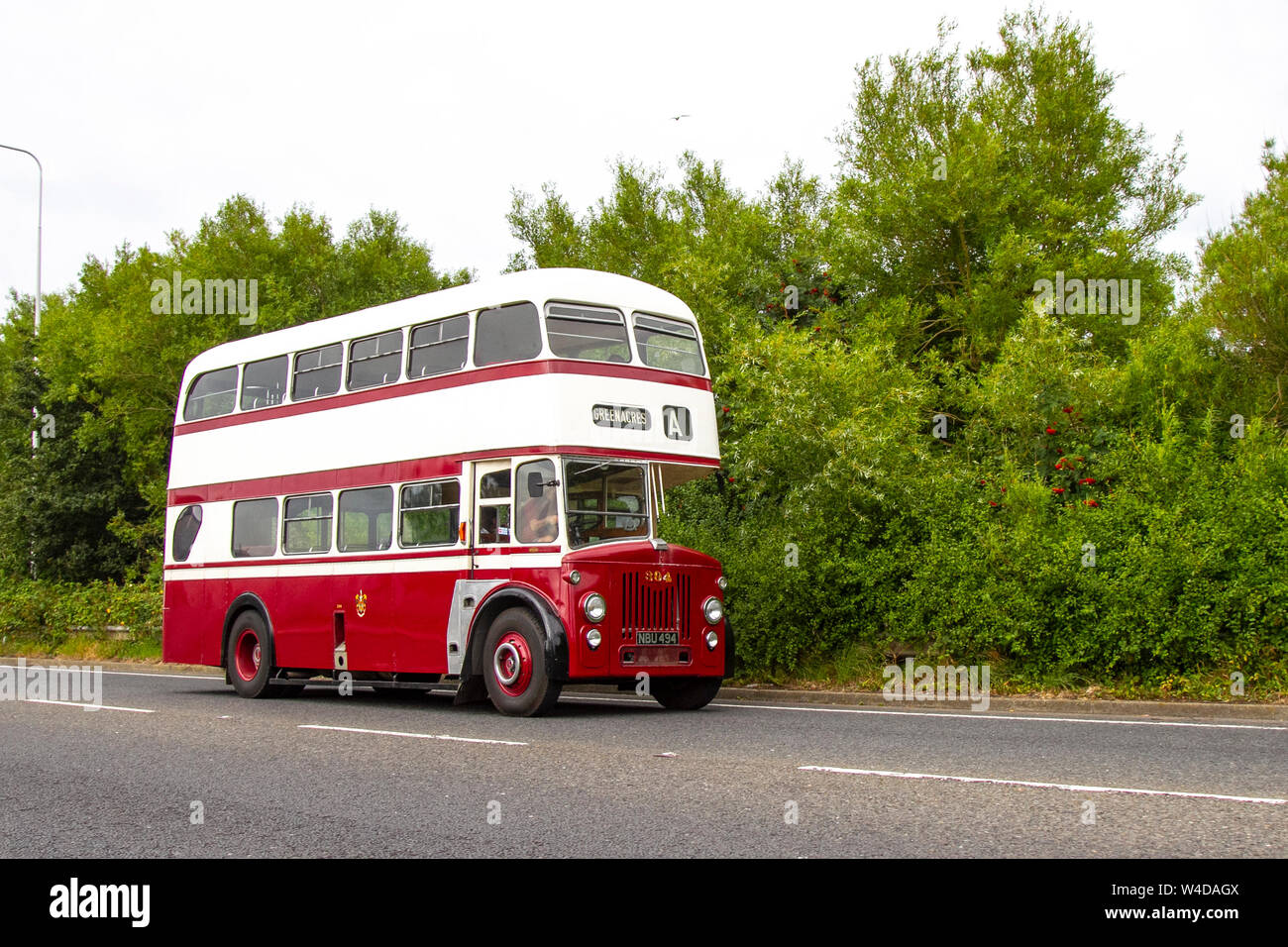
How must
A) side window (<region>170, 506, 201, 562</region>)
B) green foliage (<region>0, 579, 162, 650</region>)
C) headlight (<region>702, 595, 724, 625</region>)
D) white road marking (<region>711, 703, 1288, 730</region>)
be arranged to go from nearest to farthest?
1. white road marking (<region>711, 703, 1288, 730</region>)
2. headlight (<region>702, 595, 724, 625</region>)
3. side window (<region>170, 506, 201, 562</region>)
4. green foliage (<region>0, 579, 162, 650</region>)

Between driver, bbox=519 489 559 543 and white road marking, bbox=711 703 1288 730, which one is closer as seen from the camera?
white road marking, bbox=711 703 1288 730

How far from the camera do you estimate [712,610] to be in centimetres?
1323

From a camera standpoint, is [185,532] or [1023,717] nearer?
[1023,717]

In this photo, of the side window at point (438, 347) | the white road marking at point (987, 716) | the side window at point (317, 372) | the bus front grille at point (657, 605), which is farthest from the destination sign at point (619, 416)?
the side window at point (317, 372)

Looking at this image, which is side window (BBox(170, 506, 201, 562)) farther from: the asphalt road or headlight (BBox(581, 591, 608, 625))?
headlight (BBox(581, 591, 608, 625))

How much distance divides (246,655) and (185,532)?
216 centimetres

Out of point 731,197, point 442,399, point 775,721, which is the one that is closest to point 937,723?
point 775,721

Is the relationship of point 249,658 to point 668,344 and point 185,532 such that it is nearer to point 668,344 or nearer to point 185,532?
point 185,532

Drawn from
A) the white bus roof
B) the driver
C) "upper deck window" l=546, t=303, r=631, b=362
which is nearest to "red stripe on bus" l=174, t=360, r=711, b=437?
"upper deck window" l=546, t=303, r=631, b=362

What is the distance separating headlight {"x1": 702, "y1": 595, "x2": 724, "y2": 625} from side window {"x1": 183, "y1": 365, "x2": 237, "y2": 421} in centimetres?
727

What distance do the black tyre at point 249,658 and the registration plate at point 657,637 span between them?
5.83 meters

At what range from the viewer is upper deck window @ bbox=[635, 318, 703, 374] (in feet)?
44.3

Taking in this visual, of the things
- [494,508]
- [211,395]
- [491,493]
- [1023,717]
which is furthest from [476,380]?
[1023,717]

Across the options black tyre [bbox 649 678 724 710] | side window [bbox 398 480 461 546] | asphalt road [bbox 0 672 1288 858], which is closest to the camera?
asphalt road [bbox 0 672 1288 858]
